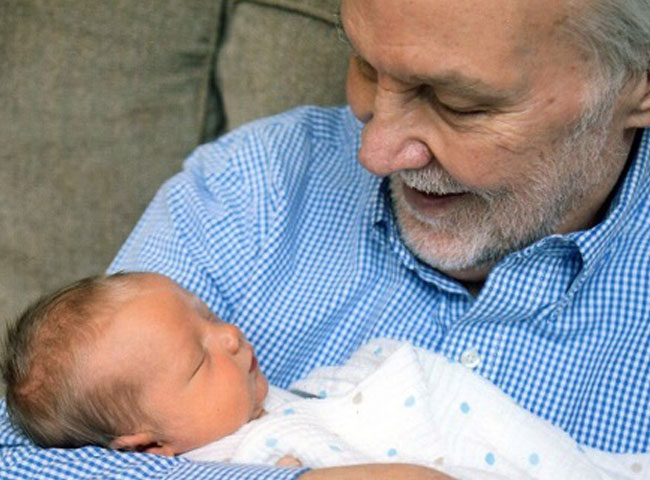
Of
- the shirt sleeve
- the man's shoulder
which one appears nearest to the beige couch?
the man's shoulder

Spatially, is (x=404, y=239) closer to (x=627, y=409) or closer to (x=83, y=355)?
(x=627, y=409)

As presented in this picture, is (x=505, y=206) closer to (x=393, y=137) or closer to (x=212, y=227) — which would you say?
(x=393, y=137)

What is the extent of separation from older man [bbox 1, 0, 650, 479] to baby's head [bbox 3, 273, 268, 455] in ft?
0.24

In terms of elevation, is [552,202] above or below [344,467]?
above

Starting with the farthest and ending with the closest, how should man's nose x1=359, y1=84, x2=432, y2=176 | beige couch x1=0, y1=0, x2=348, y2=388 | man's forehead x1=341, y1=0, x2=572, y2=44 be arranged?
beige couch x1=0, y1=0, x2=348, y2=388
man's nose x1=359, y1=84, x2=432, y2=176
man's forehead x1=341, y1=0, x2=572, y2=44

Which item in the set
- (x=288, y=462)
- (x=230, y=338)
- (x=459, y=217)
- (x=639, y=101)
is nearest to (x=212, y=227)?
(x=230, y=338)

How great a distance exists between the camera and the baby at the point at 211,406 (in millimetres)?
1527

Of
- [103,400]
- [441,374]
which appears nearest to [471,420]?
[441,374]

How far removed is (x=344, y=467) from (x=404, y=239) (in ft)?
1.76

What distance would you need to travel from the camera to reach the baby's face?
1547 millimetres

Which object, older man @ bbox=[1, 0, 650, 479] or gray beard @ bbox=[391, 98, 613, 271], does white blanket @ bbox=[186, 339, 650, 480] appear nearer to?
older man @ bbox=[1, 0, 650, 479]

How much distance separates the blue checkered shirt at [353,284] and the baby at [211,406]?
0.07m

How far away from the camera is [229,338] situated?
165 cm

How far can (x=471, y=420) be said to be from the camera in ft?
5.16
